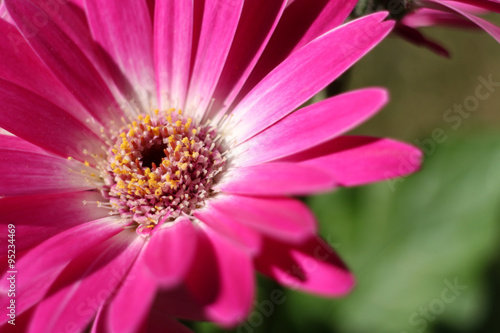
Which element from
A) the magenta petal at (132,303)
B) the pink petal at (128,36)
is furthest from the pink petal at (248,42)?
the magenta petal at (132,303)

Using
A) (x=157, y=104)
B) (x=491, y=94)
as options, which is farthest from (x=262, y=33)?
(x=491, y=94)

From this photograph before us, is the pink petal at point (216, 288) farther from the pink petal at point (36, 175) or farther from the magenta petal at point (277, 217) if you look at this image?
the pink petal at point (36, 175)

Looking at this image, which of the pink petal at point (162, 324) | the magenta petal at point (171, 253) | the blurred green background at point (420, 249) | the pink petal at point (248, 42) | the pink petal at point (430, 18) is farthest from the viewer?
the blurred green background at point (420, 249)

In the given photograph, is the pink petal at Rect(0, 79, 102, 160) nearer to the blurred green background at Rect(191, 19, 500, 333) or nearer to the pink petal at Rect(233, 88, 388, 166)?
the pink petal at Rect(233, 88, 388, 166)

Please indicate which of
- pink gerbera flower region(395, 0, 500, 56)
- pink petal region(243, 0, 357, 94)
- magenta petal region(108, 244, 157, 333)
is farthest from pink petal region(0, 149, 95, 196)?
pink gerbera flower region(395, 0, 500, 56)

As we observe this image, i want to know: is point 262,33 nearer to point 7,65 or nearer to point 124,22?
point 124,22

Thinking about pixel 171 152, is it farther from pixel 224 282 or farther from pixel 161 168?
pixel 224 282

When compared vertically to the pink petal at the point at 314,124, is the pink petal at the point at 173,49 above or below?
above
